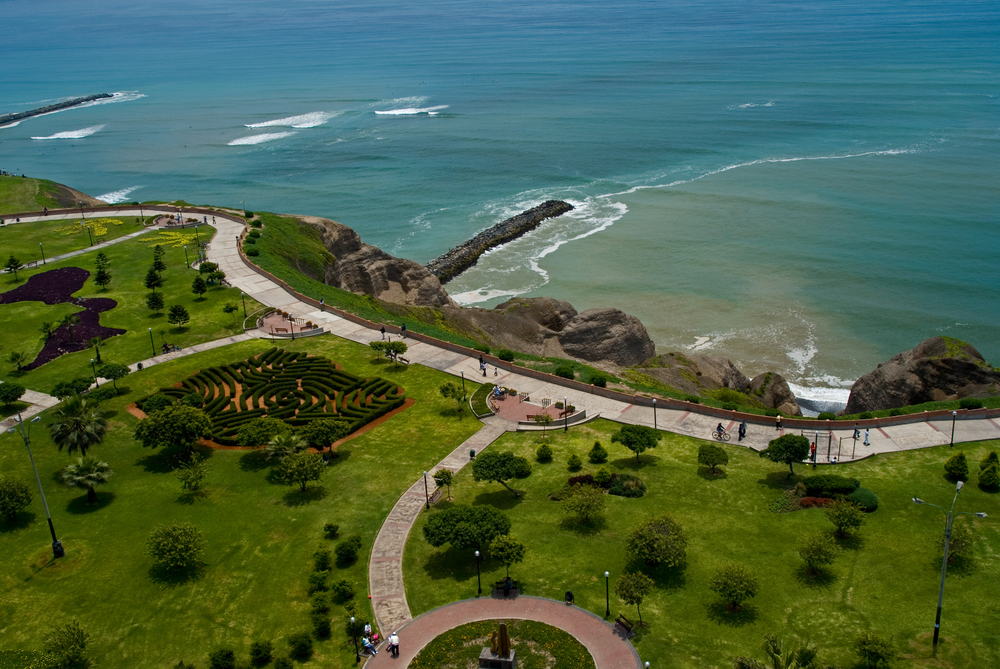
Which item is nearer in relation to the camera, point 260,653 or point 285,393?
point 260,653

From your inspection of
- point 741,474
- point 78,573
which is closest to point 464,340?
point 741,474

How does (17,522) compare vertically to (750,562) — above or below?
above

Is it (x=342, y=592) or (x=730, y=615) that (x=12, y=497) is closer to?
(x=342, y=592)

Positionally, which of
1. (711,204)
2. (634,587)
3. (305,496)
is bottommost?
(711,204)

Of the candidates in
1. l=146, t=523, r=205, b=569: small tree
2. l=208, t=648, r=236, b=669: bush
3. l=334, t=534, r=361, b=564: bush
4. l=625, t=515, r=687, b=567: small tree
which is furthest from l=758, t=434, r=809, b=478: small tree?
l=146, t=523, r=205, b=569: small tree

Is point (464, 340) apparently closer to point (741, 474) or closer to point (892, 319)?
point (741, 474)

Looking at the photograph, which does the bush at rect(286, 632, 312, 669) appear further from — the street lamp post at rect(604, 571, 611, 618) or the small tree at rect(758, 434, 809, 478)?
the small tree at rect(758, 434, 809, 478)

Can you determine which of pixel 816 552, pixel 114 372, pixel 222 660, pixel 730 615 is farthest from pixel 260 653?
pixel 114 372
